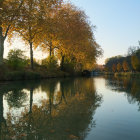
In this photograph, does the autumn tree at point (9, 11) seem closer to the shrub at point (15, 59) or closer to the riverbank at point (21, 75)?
the riverbank at point (21, 75)

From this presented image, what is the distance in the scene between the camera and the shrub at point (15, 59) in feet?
75.3

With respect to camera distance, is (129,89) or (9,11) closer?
(129,89)

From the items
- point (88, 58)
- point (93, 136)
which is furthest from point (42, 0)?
point (93, 136)

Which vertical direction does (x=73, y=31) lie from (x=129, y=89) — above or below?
above

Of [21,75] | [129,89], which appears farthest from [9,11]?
[129,89]

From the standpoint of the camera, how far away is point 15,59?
23.0 m

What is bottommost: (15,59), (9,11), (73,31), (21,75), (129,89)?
(129,89)

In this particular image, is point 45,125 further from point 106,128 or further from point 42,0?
point 42,0

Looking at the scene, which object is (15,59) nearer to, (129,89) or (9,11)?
(9,11)

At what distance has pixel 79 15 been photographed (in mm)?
33719

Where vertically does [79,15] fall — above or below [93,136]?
above

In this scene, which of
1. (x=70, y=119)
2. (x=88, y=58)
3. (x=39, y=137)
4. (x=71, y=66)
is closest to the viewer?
(x=39, y=137)

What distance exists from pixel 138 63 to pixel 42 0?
142 ft

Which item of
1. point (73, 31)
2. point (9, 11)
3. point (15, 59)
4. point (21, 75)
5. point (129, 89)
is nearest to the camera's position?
point (129, 89)
